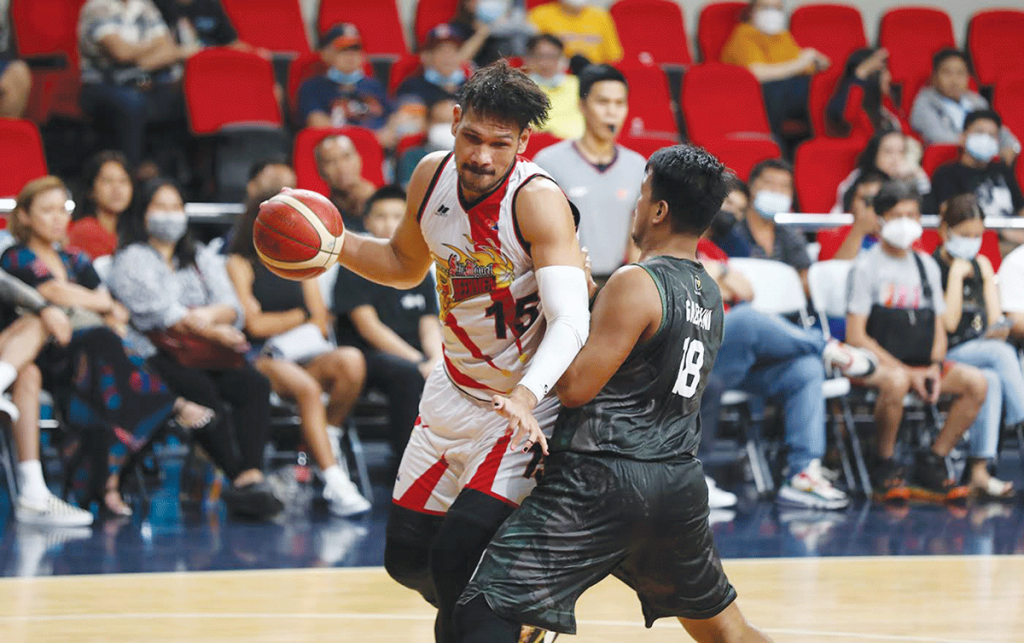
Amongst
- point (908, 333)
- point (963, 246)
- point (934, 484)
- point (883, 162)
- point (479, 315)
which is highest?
point (479, 315)

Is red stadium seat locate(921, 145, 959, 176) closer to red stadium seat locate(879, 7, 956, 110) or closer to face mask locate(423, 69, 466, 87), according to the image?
red stadium seat locate(879, 7, 956, 110)

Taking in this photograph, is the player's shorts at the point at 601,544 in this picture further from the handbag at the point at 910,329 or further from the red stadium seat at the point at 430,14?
the red stadium seat at the point at 430,14

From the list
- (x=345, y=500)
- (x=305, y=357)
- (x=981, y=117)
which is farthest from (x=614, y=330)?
(x=981, y=117)

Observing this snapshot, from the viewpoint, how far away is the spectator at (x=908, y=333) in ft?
24.5

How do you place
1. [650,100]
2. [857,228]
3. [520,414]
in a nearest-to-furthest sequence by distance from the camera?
[520,414] → [857,228] → [650,100]

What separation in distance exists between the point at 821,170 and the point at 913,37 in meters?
2.43

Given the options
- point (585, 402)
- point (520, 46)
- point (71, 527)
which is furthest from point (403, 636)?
point (520, 46)

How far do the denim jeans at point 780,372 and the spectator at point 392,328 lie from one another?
4.69 feet

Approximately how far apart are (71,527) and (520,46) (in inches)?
192

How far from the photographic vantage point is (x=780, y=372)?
7230 millimetres

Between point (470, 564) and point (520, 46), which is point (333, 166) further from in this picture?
point (470, 564)

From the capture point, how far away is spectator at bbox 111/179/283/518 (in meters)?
6.68

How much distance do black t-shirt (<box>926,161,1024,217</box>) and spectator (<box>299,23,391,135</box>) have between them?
11.9ft

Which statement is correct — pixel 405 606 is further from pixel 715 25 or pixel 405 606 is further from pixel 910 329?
pixel 715 25
